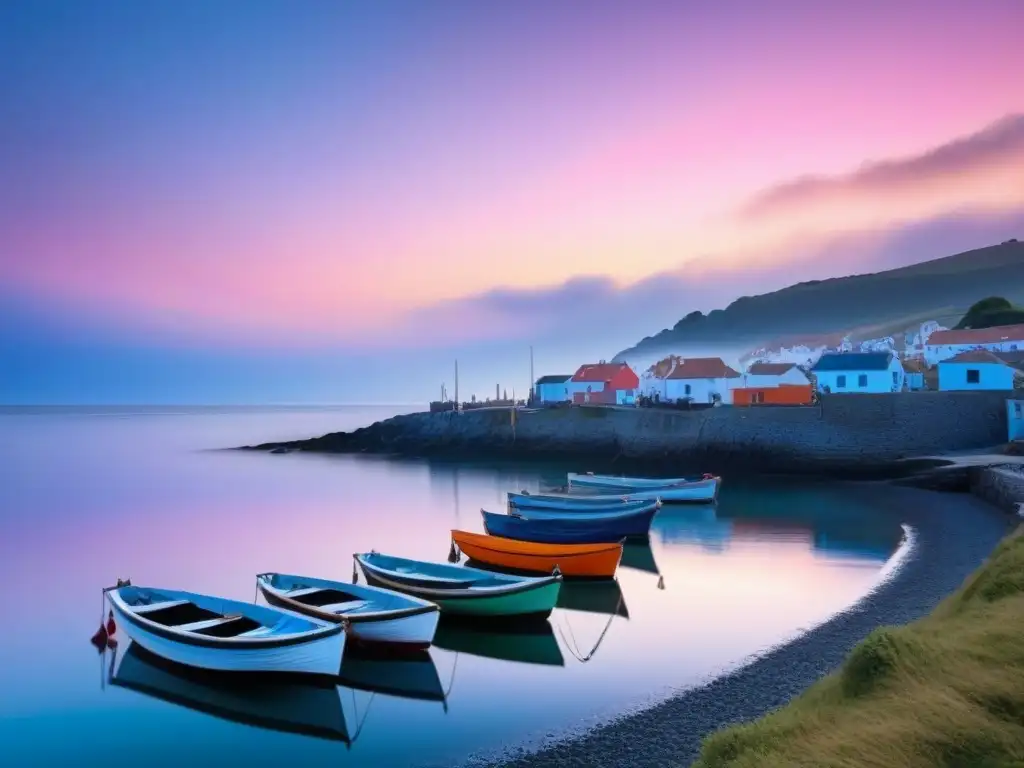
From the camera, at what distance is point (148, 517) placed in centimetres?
3338

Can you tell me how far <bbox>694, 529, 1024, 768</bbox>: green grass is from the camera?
5730mm

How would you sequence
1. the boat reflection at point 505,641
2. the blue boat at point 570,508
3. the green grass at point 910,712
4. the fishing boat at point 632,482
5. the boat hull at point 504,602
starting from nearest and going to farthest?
the green grass at point 910,712
the boat reflection at point 505,641
the boat hull at point 504,602
the blue boat at point 570,508
the fishing boat at point 632,482

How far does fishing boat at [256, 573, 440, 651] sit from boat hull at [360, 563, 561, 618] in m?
1.43

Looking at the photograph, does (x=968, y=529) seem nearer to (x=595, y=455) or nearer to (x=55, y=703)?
(x=55, y=703)

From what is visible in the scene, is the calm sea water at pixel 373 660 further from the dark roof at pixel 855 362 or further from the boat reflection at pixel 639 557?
the dark roof at pixel 855 362

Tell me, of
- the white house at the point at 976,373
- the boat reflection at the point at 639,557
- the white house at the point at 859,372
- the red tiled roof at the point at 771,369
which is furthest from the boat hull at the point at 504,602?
the white house at the point at 859,372

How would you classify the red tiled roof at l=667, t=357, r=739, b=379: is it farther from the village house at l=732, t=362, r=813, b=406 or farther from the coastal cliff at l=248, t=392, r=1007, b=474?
the coastal cliff at l=248, t=392, r=1007, b=474

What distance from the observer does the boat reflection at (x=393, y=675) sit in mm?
12445

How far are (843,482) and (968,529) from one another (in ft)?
49.2

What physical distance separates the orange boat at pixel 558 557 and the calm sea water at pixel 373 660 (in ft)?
1.70

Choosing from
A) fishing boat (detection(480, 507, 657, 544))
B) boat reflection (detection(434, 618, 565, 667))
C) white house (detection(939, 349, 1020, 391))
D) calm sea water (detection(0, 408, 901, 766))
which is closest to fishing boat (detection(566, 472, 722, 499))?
calm sea water (detection(0, 408, 901, 766))

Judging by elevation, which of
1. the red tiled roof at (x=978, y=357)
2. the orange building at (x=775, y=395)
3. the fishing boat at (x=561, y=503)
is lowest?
the fishing boat at (x=561, y=503)

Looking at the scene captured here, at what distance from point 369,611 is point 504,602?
290 centimetres

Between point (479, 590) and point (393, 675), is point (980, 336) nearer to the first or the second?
point (479, 590)
